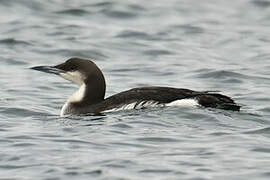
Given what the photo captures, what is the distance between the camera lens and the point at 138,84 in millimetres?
15578

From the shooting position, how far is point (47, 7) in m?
22.0

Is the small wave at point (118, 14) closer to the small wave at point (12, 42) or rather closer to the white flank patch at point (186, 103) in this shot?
the small wave at point (12, 42)

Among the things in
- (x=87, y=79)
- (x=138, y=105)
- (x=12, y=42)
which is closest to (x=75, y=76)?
(x=87, y=79)

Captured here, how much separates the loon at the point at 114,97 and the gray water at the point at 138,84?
0.12 meters

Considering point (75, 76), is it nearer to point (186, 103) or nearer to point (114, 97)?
point (114, 97)

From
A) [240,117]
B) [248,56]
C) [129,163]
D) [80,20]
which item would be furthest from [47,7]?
[129,163]

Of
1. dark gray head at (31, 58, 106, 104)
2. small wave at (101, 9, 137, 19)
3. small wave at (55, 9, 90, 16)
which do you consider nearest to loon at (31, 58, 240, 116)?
dark gray head at (31, 58, 106, 104)

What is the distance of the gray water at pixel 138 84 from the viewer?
32.4 ft

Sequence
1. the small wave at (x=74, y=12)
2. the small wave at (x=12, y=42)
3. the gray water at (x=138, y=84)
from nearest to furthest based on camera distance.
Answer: the gray water at (x=138, y=84) < the small wave at (x=12, y=42) < the small wave at (x=74, y=12)

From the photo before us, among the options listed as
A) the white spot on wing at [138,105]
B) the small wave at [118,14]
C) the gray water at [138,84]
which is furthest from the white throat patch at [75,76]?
the small wave at [118,14]

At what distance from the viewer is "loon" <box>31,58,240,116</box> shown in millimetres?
12375

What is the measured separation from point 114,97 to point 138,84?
2.97 m

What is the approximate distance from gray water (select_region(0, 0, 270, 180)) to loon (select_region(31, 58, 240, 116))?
12 cm

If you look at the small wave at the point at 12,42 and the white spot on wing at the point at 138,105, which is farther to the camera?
the small wave at the point at 12,42
